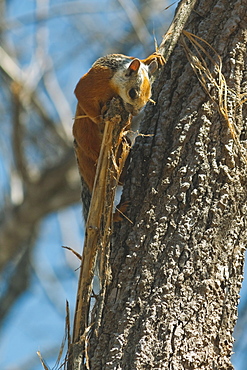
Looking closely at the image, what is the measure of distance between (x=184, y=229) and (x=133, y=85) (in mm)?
562

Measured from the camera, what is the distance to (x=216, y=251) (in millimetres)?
1797

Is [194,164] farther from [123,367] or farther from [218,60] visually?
[123,367]

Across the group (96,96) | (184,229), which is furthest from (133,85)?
(184,229)

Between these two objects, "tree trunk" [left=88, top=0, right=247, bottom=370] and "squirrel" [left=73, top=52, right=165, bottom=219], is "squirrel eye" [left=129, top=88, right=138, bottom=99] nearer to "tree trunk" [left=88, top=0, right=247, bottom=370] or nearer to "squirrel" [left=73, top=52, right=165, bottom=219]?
"squirrel" [left=73, top=52, right=165, bottom=219]

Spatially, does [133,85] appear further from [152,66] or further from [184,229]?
[184,229]

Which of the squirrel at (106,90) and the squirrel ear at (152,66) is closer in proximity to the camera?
the squirrel at (106,90)

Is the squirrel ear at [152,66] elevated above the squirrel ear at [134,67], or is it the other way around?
the squirrel ear at [152,66]

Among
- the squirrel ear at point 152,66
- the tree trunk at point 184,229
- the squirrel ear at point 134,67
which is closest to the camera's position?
the tree trunk at point 184,229

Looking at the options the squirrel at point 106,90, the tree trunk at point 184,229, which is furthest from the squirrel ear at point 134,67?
the tree trunk at point 184,229

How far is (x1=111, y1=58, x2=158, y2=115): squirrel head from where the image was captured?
6.53 feet

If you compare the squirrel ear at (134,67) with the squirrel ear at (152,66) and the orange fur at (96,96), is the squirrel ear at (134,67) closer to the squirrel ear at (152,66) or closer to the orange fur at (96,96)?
the orange fur at (96,96)

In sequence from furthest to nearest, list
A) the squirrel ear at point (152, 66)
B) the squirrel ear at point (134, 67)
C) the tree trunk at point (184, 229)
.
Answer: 1. the squirrel ear at point (152, 66)
2. the squirrel ear at point (134, 67)
3. the tree trunk at point (184, 229)

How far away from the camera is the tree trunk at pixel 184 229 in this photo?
1.68 metres

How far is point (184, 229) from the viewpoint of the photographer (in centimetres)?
179
